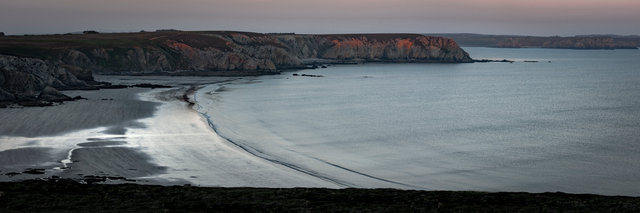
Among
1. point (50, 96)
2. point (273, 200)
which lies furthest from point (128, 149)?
point (50, 96)

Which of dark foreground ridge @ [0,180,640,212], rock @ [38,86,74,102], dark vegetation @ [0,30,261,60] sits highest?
dark vegetation @ [0,30,261,60]

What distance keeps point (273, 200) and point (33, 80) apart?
153ft

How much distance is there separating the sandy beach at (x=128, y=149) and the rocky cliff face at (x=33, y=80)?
195 inches

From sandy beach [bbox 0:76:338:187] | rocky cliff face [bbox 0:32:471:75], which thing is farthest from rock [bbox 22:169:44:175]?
rocky cliff face [bbox 0:32:471:75]

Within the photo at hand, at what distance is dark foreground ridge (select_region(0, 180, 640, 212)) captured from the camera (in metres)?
15.7

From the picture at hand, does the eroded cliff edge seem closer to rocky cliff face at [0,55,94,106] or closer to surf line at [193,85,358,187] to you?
rocky cliff face at [0,55,94,106]

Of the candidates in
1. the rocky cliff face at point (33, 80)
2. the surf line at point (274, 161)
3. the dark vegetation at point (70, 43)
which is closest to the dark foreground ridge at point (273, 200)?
the surf line at point (274, 161)

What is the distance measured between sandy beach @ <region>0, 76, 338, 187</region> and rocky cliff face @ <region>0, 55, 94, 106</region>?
4.96 m

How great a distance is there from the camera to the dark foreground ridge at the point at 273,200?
15.7 metres

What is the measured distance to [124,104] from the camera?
5253 cm

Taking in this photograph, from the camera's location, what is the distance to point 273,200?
16672 millimetres

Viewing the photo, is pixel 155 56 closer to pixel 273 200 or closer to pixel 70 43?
pixel 70 43

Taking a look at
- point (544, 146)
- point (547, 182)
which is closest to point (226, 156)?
point (547, 182)

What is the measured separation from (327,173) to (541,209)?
1165 centimetres
